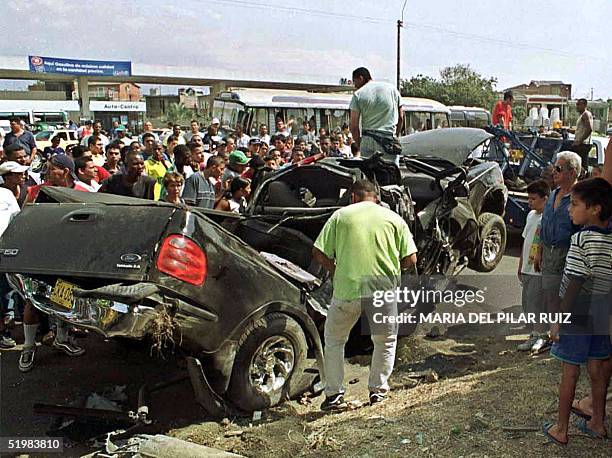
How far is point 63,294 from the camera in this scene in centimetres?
391

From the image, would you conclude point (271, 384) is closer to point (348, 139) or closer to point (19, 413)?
point (19, 413)

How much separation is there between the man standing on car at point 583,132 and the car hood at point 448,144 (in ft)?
12.5

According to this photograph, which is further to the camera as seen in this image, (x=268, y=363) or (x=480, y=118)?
(x=480, y=118)

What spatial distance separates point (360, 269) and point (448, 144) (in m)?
3.41

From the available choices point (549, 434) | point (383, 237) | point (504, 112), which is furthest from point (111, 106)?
point (549, 434)

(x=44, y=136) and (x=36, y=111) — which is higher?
(x=36, y=111)

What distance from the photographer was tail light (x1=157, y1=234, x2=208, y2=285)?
3793 millimetres

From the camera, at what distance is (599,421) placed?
352cm

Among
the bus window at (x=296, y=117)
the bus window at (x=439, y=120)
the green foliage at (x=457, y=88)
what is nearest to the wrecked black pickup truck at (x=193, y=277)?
the bus window at (x=296, y=117)

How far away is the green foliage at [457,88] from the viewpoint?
191 ft

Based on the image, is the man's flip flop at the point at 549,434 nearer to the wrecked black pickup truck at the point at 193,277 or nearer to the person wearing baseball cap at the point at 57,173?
the wrecked black pickup truck at the point at 193,277

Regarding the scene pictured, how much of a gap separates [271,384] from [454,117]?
25521 millimetres

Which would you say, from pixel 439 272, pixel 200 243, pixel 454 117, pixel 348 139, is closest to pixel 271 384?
pixel 200 243

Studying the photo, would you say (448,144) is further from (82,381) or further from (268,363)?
(82,381)
